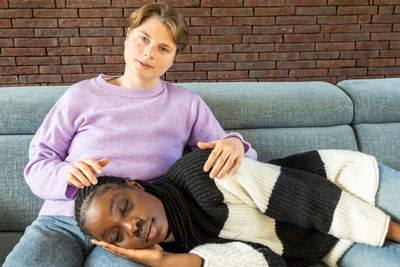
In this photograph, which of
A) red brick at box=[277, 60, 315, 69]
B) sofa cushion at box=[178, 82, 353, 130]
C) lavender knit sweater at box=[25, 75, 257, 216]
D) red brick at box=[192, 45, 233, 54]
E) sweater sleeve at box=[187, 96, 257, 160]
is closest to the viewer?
lavender knit sweater at box=[25, 75, 257, 216]

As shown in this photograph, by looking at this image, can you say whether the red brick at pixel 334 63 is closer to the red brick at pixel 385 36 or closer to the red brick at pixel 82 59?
the red brick at pixel 385 36

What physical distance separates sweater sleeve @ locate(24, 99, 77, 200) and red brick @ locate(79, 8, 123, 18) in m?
1.78

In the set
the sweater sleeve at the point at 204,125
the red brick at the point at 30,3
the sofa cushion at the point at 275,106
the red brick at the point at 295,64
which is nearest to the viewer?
the sweater sleeve at the point at 204,125

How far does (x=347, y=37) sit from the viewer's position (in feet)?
9.92

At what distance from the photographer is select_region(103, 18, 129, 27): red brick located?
285 cm

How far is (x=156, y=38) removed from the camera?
1240 millimetres

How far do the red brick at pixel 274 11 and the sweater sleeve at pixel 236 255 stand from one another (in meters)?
2.32

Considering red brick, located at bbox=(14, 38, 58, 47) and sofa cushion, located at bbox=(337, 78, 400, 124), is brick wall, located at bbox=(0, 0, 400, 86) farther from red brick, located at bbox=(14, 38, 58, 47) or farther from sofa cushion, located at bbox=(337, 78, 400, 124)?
sofa cushion, located at bbox=(337, 78, 400, 124)

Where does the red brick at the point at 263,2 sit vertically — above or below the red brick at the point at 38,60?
above

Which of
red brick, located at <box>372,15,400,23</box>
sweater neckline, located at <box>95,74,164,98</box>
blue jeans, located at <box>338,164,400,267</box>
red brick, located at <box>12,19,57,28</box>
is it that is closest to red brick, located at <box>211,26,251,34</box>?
red brick, located at <box>372,15,400,23</box>

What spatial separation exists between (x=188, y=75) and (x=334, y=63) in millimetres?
1290

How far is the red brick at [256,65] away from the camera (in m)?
3.04

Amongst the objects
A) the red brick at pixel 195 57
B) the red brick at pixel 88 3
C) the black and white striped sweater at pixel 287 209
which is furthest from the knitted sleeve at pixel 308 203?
the red brick at pixel 88 3

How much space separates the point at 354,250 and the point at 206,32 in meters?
2.22
